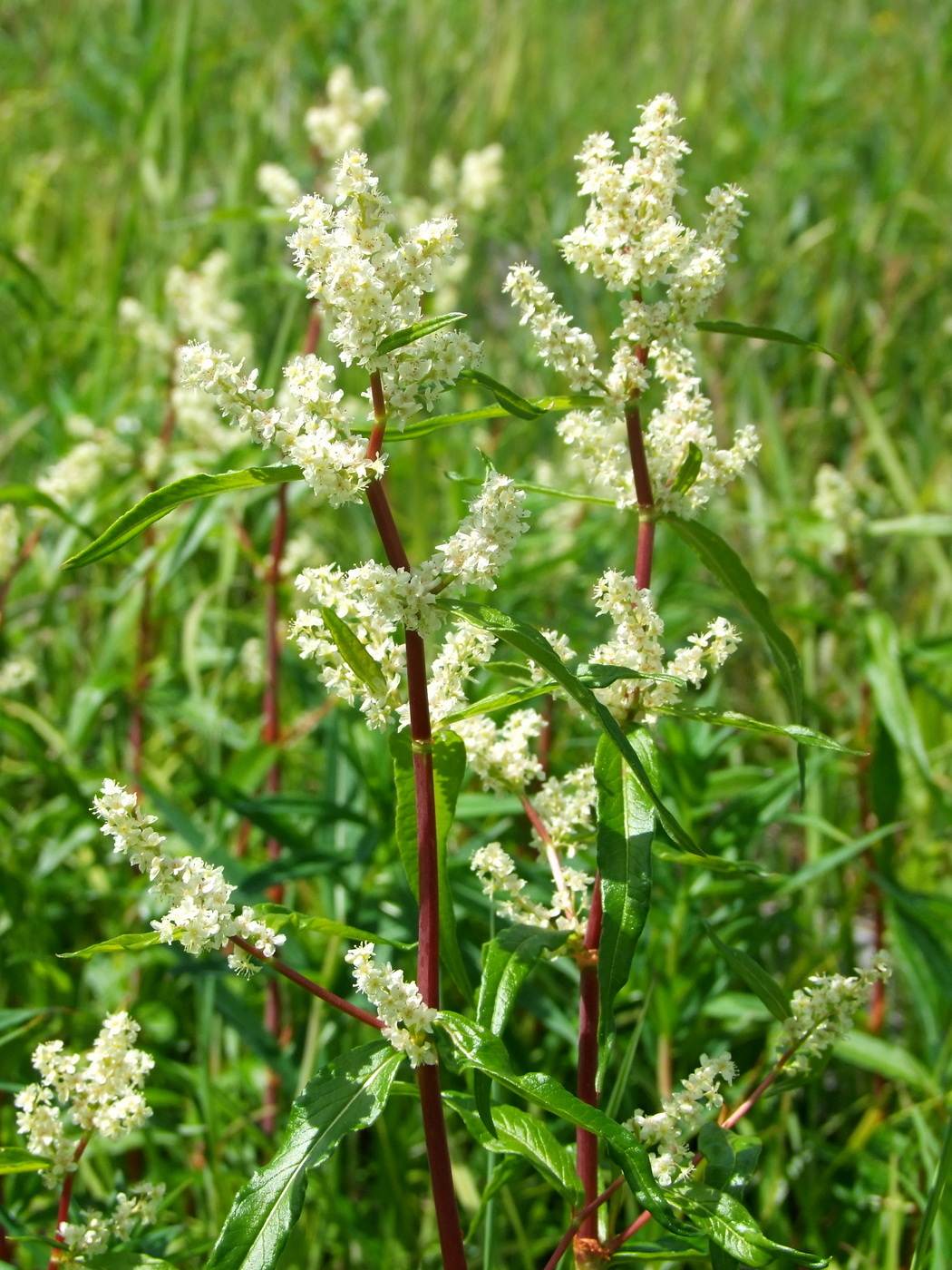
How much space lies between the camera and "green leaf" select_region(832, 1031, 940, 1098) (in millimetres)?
2480

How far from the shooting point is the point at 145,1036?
111 inches

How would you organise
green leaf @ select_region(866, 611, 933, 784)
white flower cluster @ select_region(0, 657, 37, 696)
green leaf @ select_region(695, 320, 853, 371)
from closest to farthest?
green leaf @ select_region(695, 320, 853, 371) → green leaf @ select_region(866, 611, 933, 784) → white flower cluster @ select_region(0, 657, 37, 696)

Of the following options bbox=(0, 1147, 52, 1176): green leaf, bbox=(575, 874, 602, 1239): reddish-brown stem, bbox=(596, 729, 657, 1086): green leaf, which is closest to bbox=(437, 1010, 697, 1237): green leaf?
bbox=(596, 729, 657, 1086): green leaf

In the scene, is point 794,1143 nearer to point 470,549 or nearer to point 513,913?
point 513,913

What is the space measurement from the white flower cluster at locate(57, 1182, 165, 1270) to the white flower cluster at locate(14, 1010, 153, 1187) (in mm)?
80

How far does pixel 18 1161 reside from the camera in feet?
5.11

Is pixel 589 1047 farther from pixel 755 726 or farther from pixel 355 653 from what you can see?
pixel 355 653

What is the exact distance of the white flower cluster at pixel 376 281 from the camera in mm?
1300

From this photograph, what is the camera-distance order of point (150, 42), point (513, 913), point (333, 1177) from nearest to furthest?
point (513, 913)
point (333, 1177)
point (150, 42)

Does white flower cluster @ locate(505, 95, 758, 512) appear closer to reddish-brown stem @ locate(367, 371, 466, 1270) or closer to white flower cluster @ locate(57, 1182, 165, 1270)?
reddish-brown stem @ locate(367, 371, 466, 1270)

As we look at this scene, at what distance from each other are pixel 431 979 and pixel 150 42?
15.3 feet

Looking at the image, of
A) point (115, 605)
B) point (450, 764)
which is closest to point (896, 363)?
point (115, 605)

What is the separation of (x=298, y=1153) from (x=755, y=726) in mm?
657

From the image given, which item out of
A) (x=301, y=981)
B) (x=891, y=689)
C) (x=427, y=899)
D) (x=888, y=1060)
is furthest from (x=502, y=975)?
(x=891, y=689)
